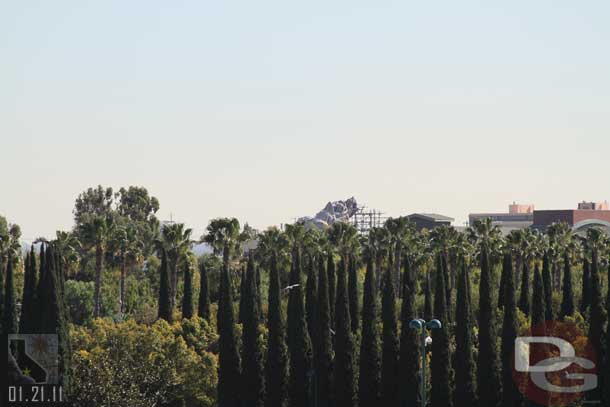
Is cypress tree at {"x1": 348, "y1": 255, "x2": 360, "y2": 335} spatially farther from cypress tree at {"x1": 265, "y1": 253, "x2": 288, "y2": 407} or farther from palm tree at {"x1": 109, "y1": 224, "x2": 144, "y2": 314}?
palm tree at {"x1": 109, "y1": 224, "x2": 144, "y2": 314}

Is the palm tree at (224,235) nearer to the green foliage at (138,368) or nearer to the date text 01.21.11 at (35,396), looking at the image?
the green foliage at (138,368)

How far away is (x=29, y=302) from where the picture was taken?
211ft

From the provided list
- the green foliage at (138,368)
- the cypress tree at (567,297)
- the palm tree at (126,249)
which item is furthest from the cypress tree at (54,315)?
the cypress tree at (567,297)

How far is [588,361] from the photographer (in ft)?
203

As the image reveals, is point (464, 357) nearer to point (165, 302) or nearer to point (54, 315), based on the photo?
point (54, 315)

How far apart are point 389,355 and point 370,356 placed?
1375mm

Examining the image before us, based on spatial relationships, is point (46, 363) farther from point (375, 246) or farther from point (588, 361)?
point (375, 246)

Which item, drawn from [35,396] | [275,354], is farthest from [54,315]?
[275,354]

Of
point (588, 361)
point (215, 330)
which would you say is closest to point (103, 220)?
point (215, 330)

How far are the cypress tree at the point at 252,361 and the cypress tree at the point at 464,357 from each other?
36.3 feet

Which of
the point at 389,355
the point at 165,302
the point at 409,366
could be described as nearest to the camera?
the point at 409,366

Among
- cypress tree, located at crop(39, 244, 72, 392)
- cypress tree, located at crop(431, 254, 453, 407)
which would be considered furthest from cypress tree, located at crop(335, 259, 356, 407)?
cypress tree, located at crop(39, 244, 72, 392)

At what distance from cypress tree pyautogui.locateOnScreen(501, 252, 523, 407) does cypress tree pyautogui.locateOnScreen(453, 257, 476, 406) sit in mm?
998

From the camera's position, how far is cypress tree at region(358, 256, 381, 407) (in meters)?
63.7
